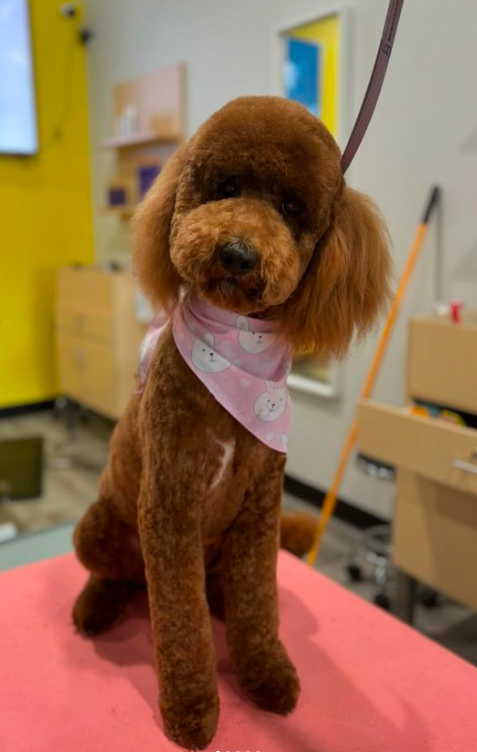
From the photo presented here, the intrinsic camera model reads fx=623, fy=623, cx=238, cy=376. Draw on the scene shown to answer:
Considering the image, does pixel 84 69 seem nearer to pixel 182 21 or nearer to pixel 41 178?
pixel 41 178

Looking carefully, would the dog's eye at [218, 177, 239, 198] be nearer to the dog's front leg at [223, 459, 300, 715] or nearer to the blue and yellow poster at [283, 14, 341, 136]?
the dog's front leg at [223, 459, 300, 715]

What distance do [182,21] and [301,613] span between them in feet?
8.93

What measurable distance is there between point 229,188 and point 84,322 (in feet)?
9.19

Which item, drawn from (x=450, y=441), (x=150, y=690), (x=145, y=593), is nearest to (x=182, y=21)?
(x=450, y=441)

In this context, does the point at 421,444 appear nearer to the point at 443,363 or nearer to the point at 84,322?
the point at 443,363

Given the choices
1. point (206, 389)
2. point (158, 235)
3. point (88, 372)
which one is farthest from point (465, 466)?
point (88, 372)

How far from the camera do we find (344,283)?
2.39ft

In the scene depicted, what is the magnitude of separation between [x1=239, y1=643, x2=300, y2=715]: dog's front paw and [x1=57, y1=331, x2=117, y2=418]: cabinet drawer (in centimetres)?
244

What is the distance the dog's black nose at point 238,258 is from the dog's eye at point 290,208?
9cm

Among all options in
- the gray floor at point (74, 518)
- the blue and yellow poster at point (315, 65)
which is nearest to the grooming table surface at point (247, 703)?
the gray floor at point (74, 518)

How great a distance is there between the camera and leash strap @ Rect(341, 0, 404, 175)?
25.3 inches

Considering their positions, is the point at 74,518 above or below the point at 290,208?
below

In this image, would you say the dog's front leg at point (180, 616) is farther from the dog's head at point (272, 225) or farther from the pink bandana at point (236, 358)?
the dog's head at point (272, 225)

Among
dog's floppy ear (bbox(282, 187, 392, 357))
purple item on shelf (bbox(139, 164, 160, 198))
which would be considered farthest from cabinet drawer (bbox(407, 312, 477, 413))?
purple item on shelf (bbox(139, 164, 160, 198))
